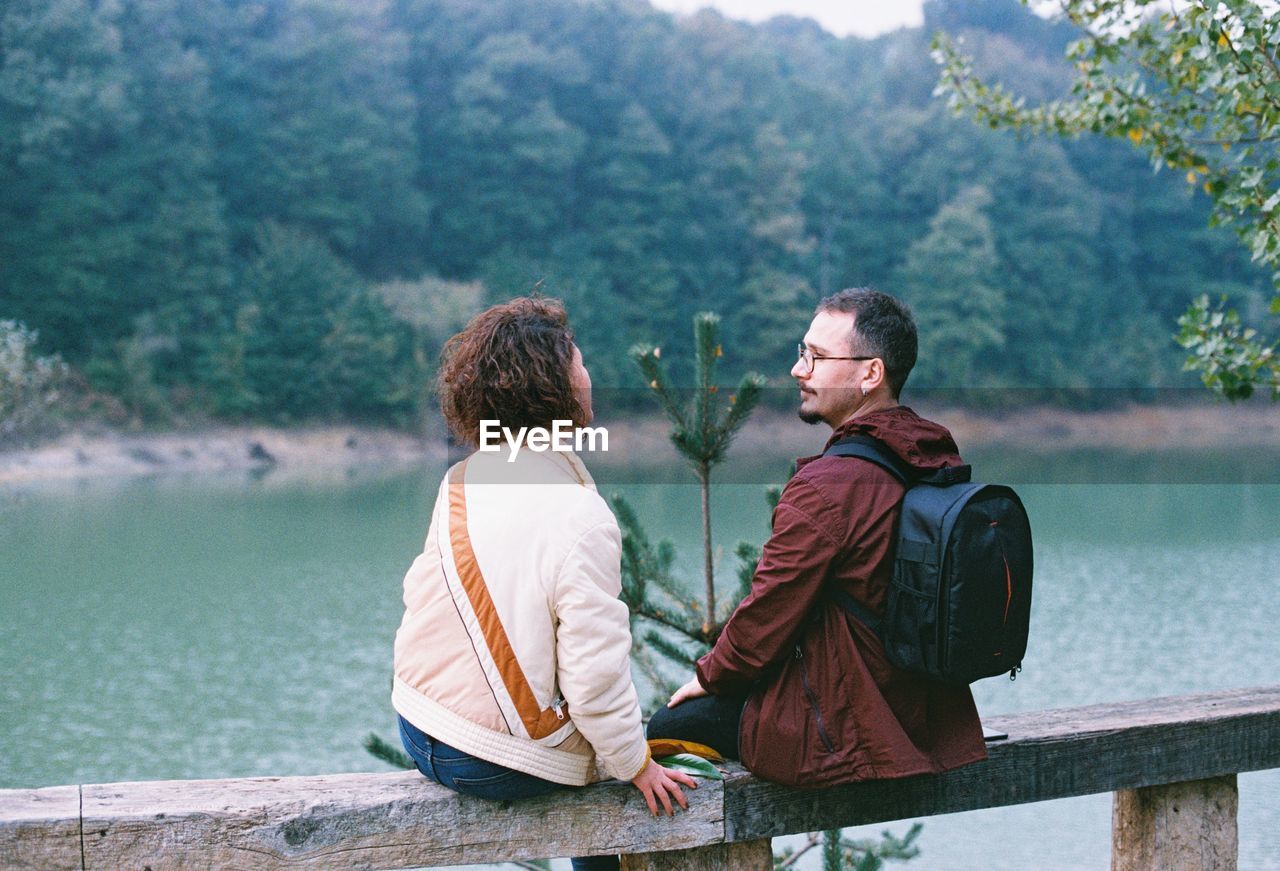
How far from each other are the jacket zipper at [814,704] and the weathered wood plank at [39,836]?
2.82 feet

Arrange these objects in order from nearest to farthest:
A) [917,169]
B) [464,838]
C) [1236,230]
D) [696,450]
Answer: [464,838], [1236,230], [696,450], [917,169]

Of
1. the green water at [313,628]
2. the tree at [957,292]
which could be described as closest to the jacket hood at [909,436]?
the green water at [313,628]

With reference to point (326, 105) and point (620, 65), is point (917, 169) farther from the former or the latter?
point (326, 105)

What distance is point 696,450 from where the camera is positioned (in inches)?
110

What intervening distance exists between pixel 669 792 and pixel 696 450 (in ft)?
4.20

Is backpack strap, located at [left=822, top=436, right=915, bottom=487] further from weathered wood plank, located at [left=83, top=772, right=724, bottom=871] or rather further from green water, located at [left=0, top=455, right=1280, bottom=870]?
green water, located at [left=0, top=455, right=1280, bottom=870]

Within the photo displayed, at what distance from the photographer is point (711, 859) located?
162cm

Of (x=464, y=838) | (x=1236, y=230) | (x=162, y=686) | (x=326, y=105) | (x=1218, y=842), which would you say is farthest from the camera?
(x=326, y=105)

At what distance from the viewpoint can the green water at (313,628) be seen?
8.29m

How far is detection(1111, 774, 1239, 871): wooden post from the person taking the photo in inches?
73.9

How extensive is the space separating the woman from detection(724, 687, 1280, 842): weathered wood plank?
146mm

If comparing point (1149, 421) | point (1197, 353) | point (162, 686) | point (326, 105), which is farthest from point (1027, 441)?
point (1197, 353)

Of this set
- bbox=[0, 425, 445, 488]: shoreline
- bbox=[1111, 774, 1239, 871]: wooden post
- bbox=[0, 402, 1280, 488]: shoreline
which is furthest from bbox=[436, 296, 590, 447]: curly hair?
bbox=[0, 425, 445, 488]: shoreline

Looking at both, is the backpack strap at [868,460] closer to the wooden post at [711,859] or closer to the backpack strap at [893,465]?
the backpack strap at [893,465]
